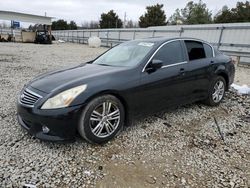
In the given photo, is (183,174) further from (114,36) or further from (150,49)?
(114,36)

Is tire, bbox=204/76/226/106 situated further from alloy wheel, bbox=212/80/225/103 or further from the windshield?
the windshield

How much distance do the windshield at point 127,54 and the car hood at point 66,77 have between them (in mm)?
273

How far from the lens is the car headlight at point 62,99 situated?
3055 millimetres

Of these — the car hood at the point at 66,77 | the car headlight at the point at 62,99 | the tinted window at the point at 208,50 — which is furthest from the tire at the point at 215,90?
the car headlight at the point at 62,99

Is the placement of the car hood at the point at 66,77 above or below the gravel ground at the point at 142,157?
above

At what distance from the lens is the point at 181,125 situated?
13.9ft

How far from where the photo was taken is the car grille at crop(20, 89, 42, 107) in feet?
10.5

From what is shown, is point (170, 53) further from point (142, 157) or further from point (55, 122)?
point (55, 122)

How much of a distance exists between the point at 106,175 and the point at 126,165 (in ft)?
1.05

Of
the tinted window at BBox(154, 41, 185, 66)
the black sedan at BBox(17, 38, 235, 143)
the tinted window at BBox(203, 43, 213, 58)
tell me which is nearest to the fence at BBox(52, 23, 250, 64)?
the tinted window at BBox(203, 43, 213, 58)

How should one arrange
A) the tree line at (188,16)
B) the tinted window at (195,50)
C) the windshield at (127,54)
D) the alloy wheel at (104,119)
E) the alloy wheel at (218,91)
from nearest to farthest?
the alloy wheel at (104,119), the windshield at (127,54), the tinted window at (195,50), the alloy wheel at (218,91), the tree line at (188,16)

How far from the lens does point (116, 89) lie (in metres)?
3.40

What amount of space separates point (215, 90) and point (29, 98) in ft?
12.4

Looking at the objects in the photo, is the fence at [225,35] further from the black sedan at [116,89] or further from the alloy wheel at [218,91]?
the black sedan at [116,89]
